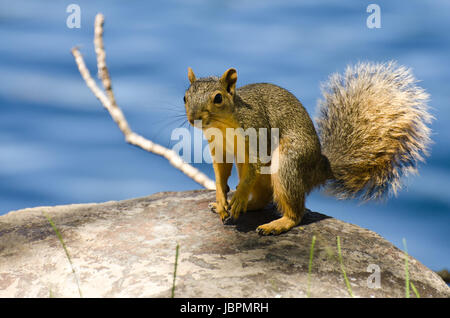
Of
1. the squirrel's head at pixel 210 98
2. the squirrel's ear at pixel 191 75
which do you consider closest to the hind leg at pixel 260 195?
the squirrel's head at pixel 210 98

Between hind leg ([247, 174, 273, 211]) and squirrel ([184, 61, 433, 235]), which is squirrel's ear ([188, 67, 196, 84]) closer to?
squirrel ([184, 61, 433, 235])

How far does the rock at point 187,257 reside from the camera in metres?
2.64

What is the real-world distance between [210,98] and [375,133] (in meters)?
1.51

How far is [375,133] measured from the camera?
390cm

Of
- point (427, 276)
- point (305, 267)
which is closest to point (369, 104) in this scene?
point (427, 276)

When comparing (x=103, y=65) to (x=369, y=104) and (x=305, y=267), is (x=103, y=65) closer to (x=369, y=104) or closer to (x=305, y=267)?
(x=369, y=104)

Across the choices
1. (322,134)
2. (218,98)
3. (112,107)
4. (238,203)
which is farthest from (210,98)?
(112,107)

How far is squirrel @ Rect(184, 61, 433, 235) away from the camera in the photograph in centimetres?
329

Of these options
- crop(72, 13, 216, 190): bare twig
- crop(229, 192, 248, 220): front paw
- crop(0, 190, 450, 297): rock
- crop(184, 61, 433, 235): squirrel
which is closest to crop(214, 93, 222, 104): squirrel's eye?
crop(184, 61, 433, 235): squirrel

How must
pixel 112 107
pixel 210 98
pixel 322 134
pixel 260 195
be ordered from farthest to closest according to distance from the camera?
pixel 112 107 → pixel 322 134 → pixel 260 195 → pixel 210 98

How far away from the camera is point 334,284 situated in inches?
106

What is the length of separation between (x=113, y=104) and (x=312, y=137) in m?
3.04

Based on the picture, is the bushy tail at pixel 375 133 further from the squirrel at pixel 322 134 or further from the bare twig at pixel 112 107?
the bare twig at pixel 112 107

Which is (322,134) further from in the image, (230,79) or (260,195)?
(230,79)
